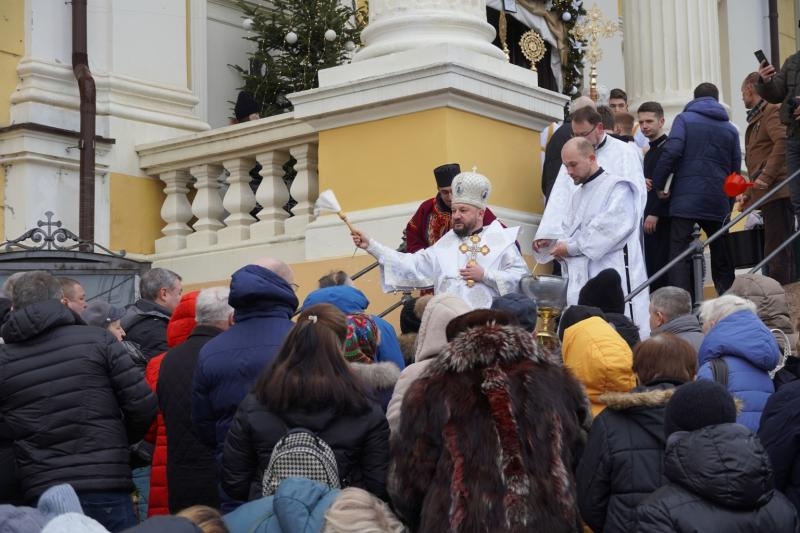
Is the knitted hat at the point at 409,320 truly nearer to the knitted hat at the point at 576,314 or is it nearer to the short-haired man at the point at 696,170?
the knitted hat at the point at 576,314

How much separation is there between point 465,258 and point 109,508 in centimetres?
287

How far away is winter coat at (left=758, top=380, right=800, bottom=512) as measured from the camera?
5664 mm

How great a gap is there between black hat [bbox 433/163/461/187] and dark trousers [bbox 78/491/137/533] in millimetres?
3419

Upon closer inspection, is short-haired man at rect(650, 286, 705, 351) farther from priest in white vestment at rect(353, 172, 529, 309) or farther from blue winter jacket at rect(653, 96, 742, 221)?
blue winter jacket at rect(653, 96, 742, 221)

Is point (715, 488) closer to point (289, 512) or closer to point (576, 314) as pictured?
point (289, 512)

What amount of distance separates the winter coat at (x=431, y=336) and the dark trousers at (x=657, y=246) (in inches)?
204

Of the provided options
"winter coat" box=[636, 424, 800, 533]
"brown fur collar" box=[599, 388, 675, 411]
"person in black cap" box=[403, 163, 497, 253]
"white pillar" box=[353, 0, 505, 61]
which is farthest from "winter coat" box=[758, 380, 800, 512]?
"white pillar" box=[353, 0, 505, 61]

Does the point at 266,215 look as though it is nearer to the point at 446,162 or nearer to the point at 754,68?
the point at 446,162

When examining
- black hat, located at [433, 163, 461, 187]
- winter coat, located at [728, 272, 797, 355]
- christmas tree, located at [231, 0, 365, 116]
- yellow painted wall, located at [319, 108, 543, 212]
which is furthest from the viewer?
christmas tree, located at [231, 0, 365, 116]

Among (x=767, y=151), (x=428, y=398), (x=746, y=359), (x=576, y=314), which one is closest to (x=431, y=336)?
(x=428, y=398)

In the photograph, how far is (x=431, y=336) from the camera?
575 cm

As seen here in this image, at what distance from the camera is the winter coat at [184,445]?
22.1 ft

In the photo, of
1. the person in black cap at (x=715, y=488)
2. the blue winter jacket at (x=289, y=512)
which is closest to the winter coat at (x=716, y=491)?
the person in black cap at (x=715, y=488)

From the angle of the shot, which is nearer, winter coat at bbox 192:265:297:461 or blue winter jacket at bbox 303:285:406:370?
winter coat at bbox 192:265:297:461
